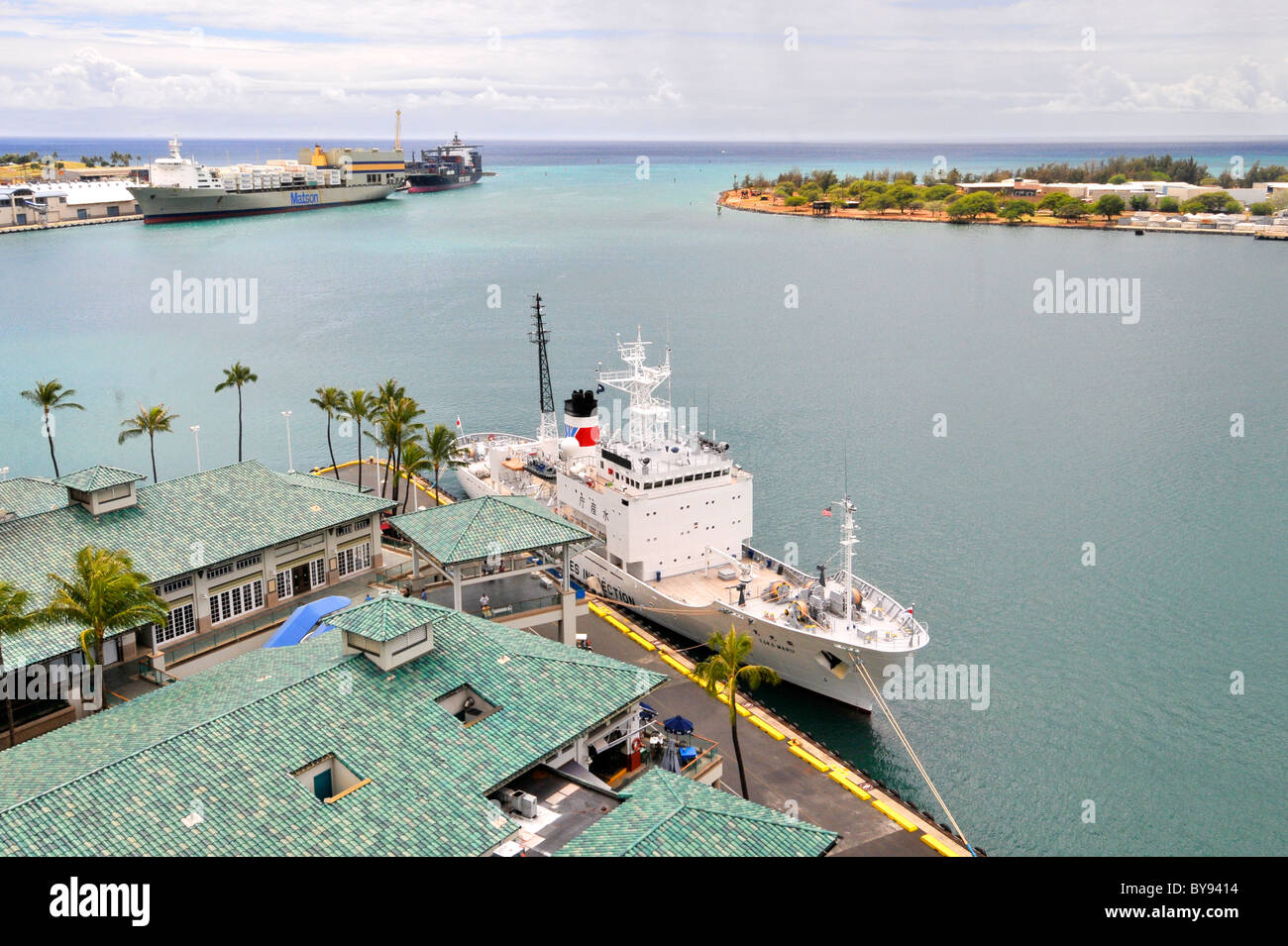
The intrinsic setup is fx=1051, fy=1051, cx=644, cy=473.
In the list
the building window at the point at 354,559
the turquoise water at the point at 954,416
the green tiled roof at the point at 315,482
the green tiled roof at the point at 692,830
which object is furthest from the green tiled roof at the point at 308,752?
the turquoise water at the point at 954,416

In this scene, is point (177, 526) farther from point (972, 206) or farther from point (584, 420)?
point (972, 206)

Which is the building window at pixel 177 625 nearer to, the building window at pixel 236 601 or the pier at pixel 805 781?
the building window at pixel 236 601

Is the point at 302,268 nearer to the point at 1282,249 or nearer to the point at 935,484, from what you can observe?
the point at 935,484

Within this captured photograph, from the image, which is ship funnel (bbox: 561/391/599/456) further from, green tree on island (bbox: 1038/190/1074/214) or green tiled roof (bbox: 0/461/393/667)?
green tree on island (bbox: 1038/190/1074/214)

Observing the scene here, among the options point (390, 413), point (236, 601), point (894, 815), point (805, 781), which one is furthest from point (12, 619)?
point (894, 815)

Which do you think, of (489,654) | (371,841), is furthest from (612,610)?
(371,841)

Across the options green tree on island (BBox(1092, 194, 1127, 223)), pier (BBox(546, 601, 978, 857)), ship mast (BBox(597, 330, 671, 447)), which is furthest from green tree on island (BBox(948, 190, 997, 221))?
pier (BBox(546, 601, 978, 857))
